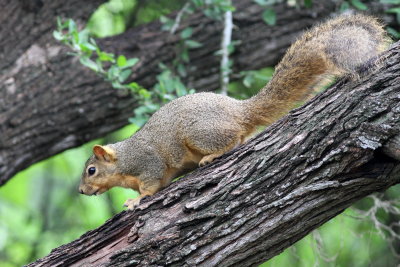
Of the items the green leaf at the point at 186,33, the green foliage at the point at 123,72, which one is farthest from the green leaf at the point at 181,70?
the green leaf at the point at 186,33

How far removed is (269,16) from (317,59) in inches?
65.0

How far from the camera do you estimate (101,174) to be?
130 inches

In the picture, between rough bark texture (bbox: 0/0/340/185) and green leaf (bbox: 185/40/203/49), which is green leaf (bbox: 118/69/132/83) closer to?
rough bark texture (bbox: 0/0/340/185)

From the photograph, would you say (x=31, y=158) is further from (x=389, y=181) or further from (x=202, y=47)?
(x=389, y=181)

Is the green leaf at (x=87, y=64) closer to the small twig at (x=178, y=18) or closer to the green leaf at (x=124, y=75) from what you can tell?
the green leaf at (x=124, y=75)

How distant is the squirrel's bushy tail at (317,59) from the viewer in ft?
7.61

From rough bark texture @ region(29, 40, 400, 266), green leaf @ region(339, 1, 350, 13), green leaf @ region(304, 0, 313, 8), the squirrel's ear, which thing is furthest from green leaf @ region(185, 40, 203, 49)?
rough bark texture @ region(29, 40, 400, 266)

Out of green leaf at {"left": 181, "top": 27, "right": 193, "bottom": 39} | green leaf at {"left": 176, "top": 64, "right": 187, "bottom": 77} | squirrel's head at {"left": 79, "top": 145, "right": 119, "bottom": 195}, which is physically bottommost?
squirrel's head at {"left": 79, "top": 145, "right": 119, "bottom": 195}

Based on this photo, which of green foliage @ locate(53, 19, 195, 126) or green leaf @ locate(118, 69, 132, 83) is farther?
green leaf @ locate(118, 69, 132, 83)

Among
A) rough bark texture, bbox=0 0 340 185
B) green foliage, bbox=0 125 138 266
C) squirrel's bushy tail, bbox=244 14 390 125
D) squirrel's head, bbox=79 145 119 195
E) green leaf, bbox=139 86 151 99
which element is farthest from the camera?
green foliage, bbox=0 125 138 266

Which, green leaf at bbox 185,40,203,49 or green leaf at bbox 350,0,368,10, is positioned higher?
green leaf at bbox 185,40,203,49

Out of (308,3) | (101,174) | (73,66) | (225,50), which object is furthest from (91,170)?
(308,3)

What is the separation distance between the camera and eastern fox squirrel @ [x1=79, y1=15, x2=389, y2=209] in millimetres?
2389

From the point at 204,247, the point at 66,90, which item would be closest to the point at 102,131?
the point at 66,90
